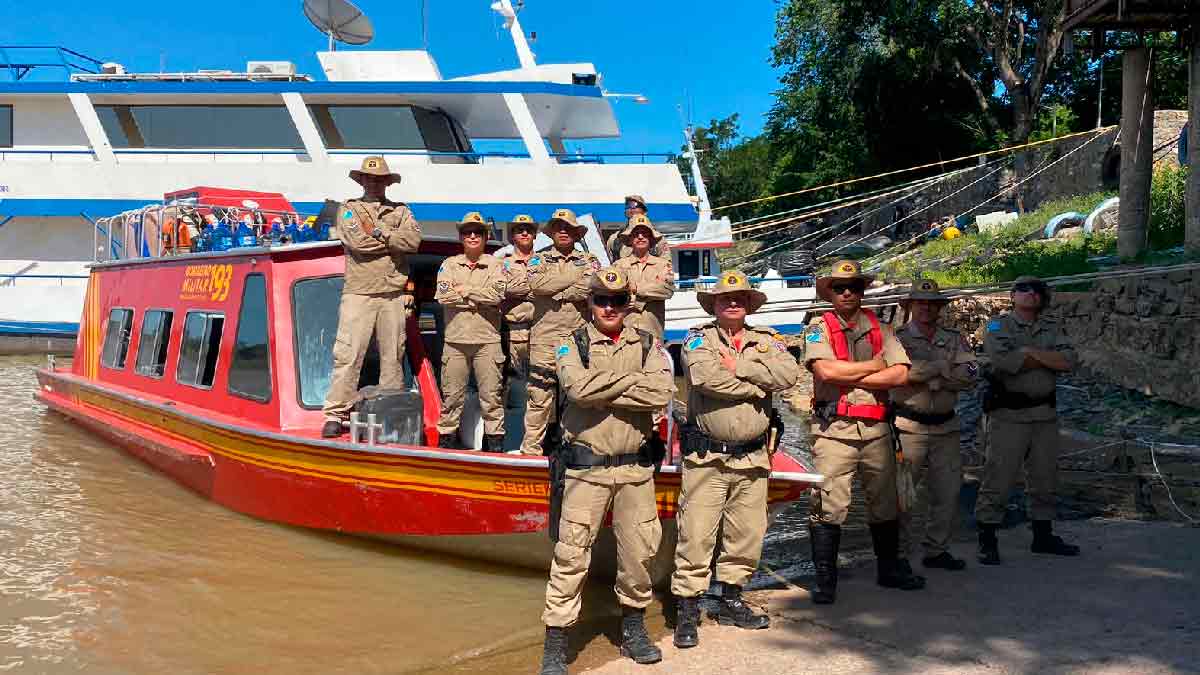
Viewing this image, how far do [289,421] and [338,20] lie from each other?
1457cm

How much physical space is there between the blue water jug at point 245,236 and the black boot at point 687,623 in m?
5.52

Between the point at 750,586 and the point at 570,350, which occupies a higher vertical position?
the point at 570,350

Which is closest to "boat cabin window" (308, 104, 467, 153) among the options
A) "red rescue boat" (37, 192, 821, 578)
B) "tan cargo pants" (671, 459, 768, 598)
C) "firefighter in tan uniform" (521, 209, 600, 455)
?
"red rescue boat" (37, 192, 821, 578)

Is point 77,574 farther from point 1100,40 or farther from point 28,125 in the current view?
point 28,125

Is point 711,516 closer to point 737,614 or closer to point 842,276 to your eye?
point 737,614

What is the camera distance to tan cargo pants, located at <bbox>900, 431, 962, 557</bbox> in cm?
564

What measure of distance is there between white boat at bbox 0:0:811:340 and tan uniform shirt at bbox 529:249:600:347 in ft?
35.3

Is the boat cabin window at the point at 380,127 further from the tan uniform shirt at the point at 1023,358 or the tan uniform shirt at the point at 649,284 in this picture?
the tan uniform shirt at the point at 1023,358

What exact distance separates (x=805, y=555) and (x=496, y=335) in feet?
8.55

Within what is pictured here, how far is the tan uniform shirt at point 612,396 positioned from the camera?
4379mm

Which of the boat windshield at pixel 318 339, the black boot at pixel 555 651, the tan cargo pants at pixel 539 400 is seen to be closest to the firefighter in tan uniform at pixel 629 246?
the tan cargo pants at pixel 539 400

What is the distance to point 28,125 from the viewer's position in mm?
19625

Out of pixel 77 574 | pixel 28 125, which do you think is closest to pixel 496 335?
→ pixel 77 574

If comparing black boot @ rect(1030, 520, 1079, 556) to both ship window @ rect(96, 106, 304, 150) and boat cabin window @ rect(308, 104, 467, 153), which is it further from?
ship window @ rect(96, 106, 304, 150)
